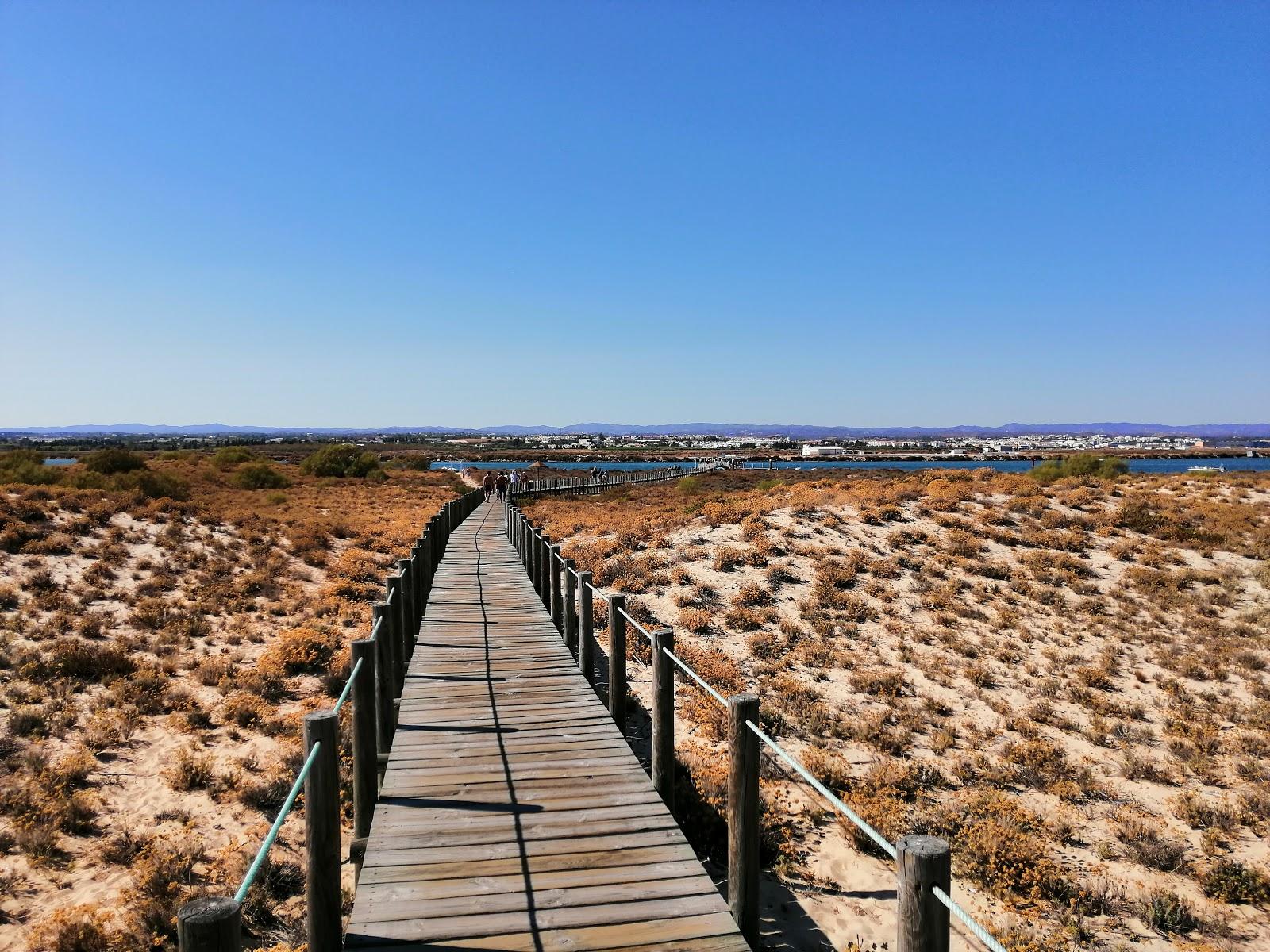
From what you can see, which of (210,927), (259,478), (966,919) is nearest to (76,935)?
(210,927)

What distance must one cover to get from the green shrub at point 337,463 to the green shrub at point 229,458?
446 cm

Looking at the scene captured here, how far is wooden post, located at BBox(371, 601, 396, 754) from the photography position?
21.5ft

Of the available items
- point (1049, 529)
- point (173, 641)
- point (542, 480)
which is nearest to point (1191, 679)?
point (1049, 529)

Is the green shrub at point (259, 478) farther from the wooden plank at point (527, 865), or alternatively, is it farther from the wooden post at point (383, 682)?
the wooden plank at point (527, 865)

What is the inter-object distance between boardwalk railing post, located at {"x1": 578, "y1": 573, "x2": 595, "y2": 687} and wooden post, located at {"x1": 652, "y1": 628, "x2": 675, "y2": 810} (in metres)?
2.71

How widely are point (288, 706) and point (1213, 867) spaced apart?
1121 cm

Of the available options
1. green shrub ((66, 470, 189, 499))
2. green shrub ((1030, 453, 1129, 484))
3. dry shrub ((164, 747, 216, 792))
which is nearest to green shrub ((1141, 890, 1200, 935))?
dry shrub ((164, 747, 216, 792))

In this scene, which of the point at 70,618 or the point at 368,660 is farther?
the point at 70,618

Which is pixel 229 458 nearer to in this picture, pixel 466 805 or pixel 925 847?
pixel 466 805

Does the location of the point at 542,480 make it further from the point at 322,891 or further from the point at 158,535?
the point at 322,891

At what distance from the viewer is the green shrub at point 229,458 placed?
53.5 meters

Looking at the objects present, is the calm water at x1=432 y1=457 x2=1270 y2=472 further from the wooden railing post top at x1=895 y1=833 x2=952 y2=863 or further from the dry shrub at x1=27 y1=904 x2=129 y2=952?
the wooden railing post top at x1=895 y1=833 x2=952 y2=863

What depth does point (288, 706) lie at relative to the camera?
34.0 ft

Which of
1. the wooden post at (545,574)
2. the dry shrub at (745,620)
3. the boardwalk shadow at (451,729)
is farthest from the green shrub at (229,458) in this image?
the boardwalk shadow at (451,729)
